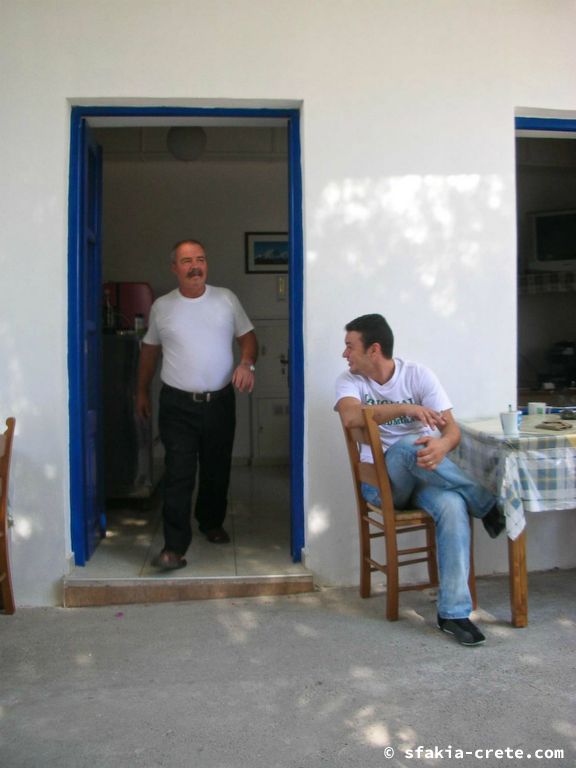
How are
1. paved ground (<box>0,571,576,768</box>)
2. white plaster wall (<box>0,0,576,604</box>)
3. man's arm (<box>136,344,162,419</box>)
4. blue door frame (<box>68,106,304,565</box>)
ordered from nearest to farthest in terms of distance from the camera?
paved ground (<box>0,571,576,768</box>), white plaster wall (<box>0,0,576,604</box>), blue door frame (<box>68,106,304,565</box>), man's arm (<box>136,344,162,419</box>)

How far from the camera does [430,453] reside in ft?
9.91

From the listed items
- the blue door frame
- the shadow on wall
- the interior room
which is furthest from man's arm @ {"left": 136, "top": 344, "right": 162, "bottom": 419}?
the interior room

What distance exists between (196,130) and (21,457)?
3.65 meters

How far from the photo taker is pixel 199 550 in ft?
13.3

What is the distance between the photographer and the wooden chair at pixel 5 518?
128 inches

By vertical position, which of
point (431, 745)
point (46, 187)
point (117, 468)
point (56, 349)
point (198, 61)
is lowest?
point (431, 745)

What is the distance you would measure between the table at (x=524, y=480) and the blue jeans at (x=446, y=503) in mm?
130

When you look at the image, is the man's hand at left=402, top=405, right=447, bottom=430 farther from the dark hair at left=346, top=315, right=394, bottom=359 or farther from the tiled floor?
the tiled floor

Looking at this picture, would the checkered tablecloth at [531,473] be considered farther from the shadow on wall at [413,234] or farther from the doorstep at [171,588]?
the doorstep at [171,588]

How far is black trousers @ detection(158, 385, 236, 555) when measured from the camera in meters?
3.75

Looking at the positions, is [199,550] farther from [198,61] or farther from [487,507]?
[198,61]

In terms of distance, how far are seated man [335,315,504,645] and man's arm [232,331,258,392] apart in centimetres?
57

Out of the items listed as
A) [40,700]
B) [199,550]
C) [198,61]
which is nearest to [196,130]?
[198,61]

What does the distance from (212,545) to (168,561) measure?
0.52m
